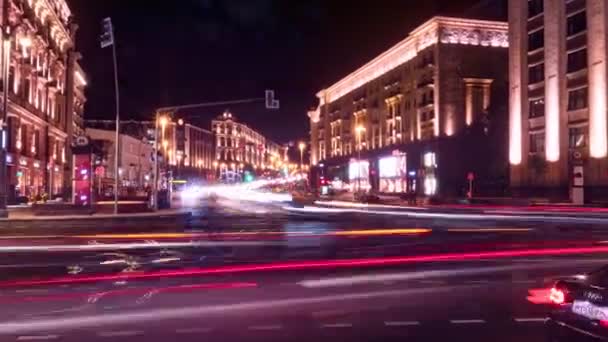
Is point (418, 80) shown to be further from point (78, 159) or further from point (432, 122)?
point (78, 159)

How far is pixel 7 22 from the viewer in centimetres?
4938

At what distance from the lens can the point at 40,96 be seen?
215 ft

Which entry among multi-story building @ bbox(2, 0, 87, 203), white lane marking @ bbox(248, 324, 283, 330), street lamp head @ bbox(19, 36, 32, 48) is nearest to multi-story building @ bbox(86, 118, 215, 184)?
multi-story building @ bbox(2, 0, 87, 203)

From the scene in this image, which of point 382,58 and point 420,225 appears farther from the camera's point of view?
point 382,58

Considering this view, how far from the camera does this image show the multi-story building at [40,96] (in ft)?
176

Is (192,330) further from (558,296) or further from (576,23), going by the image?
(576,23)

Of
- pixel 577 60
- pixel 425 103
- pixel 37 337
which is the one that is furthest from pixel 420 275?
pixel 425 103

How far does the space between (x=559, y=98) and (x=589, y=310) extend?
55.7 m

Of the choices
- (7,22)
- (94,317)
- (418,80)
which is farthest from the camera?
(418,80)

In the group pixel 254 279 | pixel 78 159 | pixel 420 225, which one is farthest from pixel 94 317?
pixel 78 159

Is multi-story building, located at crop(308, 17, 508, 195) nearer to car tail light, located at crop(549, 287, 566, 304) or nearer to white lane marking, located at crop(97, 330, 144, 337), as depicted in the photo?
white lane marking, located at crop(97, 330, 144, 337)

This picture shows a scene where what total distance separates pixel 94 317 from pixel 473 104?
2772 inches

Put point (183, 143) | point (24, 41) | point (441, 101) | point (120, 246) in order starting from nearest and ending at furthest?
1. point (120, 246)
2. point (24, 41)
3. point (441, 101)
4. point (183, 143)

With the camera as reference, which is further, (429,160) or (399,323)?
(429,160)
